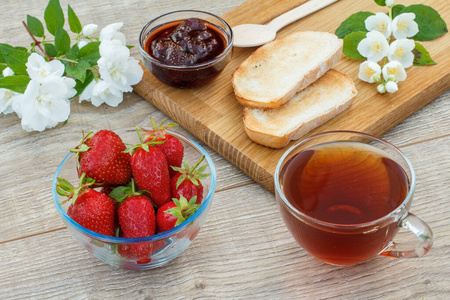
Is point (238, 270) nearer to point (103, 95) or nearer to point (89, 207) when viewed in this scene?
point (89, 207)

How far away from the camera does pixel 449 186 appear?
1.52m

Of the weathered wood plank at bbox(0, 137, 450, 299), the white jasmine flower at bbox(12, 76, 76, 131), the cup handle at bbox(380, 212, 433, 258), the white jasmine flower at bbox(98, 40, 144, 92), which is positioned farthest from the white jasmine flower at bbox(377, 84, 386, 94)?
the white jasmine flower at bbox(12, 76, 76, 131)

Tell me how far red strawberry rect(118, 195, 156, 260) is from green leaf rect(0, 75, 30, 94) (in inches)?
26.8

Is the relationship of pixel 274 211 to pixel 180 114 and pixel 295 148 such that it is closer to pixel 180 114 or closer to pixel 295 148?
pixel 295 148

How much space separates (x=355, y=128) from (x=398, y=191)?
1.62ft

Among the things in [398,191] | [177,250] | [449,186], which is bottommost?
[449,186]

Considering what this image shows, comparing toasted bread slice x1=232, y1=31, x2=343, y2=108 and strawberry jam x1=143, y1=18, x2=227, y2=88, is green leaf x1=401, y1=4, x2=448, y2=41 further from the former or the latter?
strawberry jam x1=143, y1=18, x2=227, y2=88

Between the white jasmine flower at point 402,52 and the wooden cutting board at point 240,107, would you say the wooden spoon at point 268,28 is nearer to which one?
the wooden cutting board at point 240,107

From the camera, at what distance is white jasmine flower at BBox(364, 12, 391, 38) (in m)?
1.93

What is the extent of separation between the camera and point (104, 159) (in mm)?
1270

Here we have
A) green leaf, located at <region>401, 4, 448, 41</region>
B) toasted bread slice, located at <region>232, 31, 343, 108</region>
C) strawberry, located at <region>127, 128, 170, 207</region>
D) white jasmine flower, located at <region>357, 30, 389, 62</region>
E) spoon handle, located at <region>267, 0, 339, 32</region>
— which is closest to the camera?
strawberry, located at <region>127, 128, 170, 207</region>

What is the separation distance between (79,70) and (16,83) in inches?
7.8

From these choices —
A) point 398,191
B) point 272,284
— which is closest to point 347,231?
point 398,191

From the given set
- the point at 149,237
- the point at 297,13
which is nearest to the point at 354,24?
the point at 297,13
